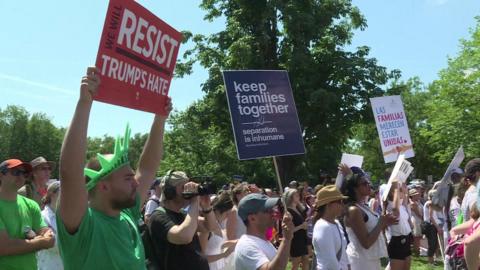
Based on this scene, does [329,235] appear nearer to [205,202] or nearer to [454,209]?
[205,202]

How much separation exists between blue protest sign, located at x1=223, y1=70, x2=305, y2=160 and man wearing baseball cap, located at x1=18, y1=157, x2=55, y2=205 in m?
2.39

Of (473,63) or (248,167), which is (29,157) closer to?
(248,167)

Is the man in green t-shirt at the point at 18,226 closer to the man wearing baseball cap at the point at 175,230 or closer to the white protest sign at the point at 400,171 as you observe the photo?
the man wearing baseball cap at the point at 175,230

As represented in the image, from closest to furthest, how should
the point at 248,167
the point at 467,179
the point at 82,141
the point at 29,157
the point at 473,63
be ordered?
1. the point at 82,141
2. the point at 467,179
3. the point at 248,167
4. the point at 473,63
5. the point at 29,157

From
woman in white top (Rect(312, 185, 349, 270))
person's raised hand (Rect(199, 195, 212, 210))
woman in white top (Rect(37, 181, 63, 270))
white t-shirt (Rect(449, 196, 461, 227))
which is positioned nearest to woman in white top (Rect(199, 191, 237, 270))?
person's raised hand (Rect(199, 195, 212, 210))

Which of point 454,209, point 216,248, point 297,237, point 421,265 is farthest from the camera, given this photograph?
point 421,265

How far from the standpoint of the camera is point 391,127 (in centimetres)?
1069

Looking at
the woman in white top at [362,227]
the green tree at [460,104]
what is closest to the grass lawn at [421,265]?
the woman in white top at [362,227]

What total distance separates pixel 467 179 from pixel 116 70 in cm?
525

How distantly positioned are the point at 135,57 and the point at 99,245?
4.72 feet

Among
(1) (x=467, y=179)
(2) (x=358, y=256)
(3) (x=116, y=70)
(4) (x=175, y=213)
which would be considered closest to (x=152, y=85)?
(3) (x=116, y=70)

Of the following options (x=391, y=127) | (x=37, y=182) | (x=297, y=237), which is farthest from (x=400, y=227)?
(x=37, y=182)

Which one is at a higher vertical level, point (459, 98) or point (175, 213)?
point (459, 98)

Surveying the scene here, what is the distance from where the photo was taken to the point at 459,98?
37000 mm
